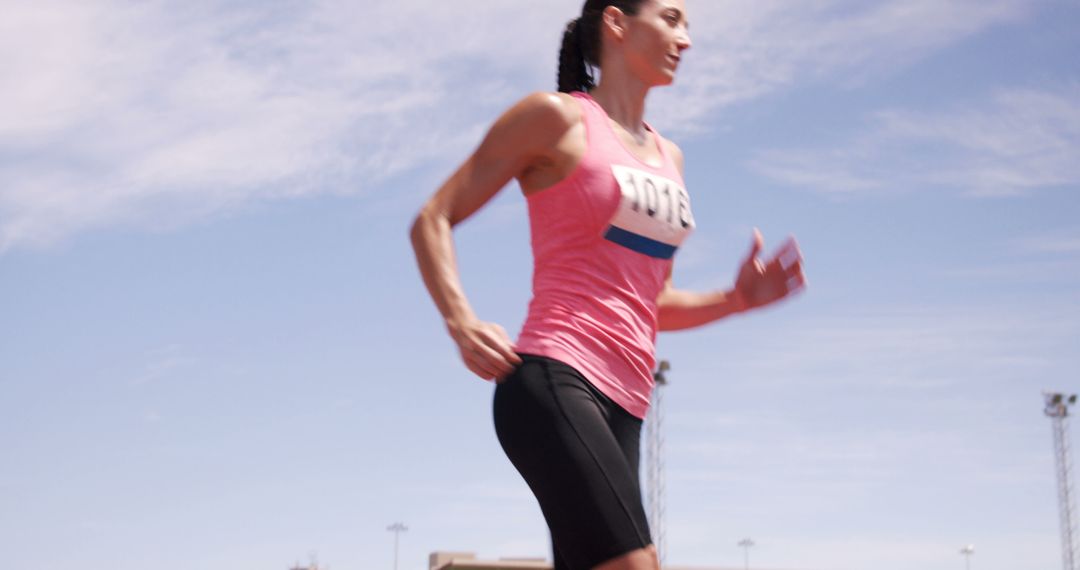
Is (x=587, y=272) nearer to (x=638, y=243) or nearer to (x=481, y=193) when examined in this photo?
(x=638, y=243)

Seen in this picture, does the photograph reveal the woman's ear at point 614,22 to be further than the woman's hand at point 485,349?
Yes

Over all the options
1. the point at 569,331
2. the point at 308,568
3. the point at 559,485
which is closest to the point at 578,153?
the point at 569,331

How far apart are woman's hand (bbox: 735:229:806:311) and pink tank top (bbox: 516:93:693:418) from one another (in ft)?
1.94

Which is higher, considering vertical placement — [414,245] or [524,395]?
[414,245]

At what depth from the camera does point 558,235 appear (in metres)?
3.79

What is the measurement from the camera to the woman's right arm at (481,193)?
3520 mm

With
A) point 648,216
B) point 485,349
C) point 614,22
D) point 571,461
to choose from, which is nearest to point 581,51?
point 614,22

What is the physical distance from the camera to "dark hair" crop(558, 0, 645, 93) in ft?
14.0

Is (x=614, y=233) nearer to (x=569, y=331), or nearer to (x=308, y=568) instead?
(x=569, y=331)

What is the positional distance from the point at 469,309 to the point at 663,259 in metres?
0.70

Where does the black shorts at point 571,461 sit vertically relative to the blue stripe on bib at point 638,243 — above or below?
below

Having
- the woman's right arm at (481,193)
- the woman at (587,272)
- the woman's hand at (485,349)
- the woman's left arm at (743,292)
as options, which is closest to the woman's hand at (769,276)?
the woman's left arm at (743,292)

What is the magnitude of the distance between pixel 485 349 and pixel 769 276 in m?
1.32

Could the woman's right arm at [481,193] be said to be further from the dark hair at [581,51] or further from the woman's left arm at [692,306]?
the woman's left arm at [692,306]
